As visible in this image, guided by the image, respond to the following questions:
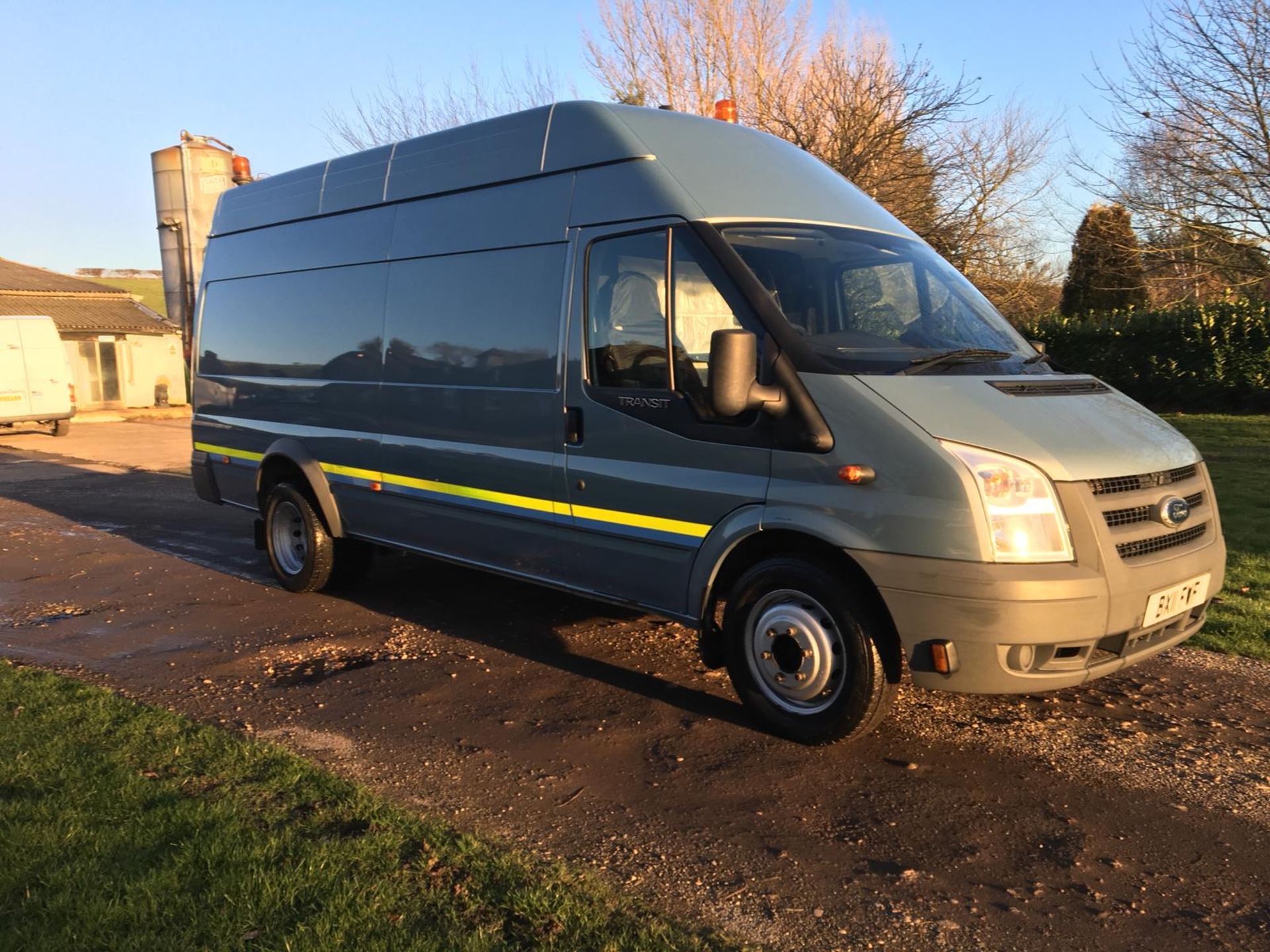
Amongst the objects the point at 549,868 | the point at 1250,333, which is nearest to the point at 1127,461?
the point at 549,868

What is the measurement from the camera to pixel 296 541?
724 cm

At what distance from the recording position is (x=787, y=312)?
4.25 meters

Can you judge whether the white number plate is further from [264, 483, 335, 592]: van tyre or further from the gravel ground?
[264, 483, 335, 592]: van tyre

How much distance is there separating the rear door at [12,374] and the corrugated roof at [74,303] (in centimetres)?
871

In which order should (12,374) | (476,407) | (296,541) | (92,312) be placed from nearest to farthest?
(476,407), (296,541), (12,374), (92,312)

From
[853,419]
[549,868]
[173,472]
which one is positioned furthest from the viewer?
[173,472]

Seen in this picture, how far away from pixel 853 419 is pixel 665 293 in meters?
1.13

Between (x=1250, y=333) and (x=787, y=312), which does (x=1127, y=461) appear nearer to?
(x=787, y=312)

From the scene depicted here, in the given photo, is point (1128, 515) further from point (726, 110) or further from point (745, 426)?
point (726, 110)

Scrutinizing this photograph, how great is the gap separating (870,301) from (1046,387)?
0.87 metres

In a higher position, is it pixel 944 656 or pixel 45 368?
pixel 45 368

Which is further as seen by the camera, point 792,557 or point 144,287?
point 144,287

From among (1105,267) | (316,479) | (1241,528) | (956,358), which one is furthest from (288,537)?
(1105,267)

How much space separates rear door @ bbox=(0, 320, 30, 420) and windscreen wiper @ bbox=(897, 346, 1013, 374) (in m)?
21.5
